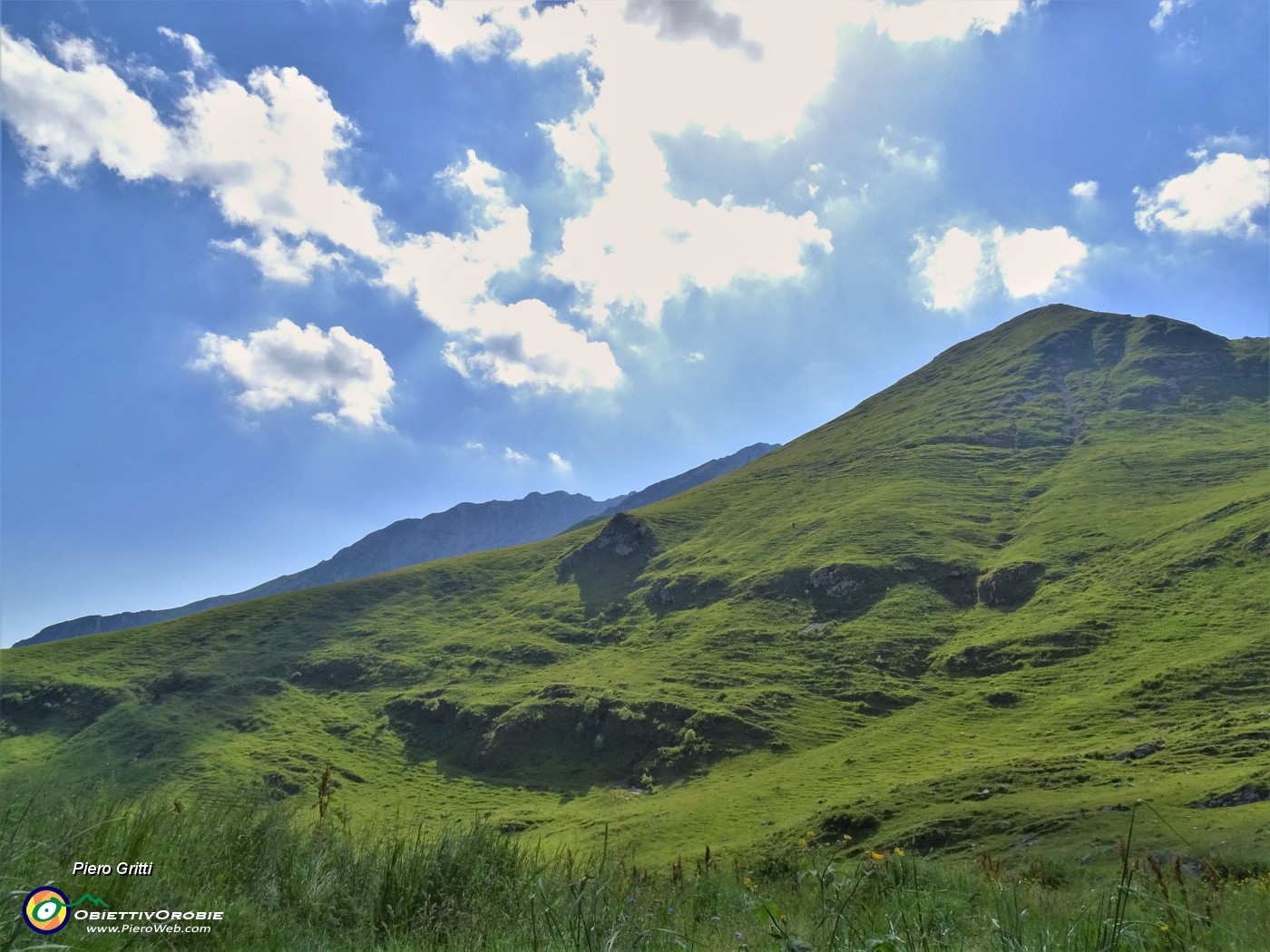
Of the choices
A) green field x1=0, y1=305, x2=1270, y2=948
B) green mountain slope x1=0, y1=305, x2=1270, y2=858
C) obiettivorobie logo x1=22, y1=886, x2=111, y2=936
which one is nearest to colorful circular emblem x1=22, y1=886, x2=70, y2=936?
obiettivorobie logo x1=22, y1=886, x2=111, y2=936

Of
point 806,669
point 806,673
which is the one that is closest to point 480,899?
point 806,673

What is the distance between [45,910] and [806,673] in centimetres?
9612

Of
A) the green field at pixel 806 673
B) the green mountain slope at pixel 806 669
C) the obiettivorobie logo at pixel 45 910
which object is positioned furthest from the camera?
the green mountain slope at pixel 806 669

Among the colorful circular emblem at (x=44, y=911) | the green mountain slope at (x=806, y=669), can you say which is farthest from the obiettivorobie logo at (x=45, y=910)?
the green mountain slope at (x=806, y=669)

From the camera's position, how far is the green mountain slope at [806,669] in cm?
5309

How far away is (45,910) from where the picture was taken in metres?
4.63

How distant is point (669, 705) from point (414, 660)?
178ft

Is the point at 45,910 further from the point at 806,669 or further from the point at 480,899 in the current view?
the point at 806,669

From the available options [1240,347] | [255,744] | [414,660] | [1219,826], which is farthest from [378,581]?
[1240,347]

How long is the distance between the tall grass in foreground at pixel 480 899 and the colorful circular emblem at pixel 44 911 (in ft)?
0.23

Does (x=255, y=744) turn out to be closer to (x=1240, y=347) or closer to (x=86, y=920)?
(x=86, y=920)

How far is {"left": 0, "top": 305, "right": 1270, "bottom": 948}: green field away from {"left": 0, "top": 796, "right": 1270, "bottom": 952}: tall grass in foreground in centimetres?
193

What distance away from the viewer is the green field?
1925 inches

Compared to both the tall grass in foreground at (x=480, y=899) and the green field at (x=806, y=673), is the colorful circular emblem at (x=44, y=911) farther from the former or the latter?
the green field at (x=806, y=673)
